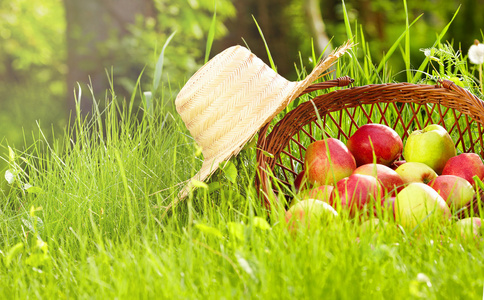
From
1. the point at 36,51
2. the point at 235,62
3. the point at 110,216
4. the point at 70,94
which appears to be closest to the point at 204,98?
the point at 235,62

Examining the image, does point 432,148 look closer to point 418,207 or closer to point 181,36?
point 418,207

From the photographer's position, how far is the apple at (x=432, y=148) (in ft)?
5.09

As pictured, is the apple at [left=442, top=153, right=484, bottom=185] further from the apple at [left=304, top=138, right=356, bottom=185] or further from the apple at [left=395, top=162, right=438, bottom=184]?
the apple at [left=304, top=138, right=356, bottom=185]

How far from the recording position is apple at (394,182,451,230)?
114 centimetres

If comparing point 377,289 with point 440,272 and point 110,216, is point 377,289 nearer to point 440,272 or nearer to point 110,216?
point 440,272

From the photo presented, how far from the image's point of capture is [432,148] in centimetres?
155

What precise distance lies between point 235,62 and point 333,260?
2.85ft

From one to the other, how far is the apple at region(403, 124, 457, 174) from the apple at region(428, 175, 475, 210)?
23cm

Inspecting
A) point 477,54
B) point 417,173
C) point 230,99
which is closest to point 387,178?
point 417,173

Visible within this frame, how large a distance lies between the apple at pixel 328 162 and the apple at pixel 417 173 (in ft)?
0.54

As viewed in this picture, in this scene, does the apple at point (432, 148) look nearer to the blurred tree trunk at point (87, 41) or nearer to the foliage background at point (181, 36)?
the foliage background at point (181, 36)

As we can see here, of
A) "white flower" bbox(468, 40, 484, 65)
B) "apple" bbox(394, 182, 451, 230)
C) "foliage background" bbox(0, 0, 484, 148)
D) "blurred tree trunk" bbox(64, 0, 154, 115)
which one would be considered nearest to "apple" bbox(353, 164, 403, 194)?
"apple" bbox(394, 182, 451, 230)

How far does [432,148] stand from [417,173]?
139 millimetres

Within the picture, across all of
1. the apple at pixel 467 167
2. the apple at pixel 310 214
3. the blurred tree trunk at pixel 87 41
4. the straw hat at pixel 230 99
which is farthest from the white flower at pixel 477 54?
the blurred tree trunk at pixel 87 41
